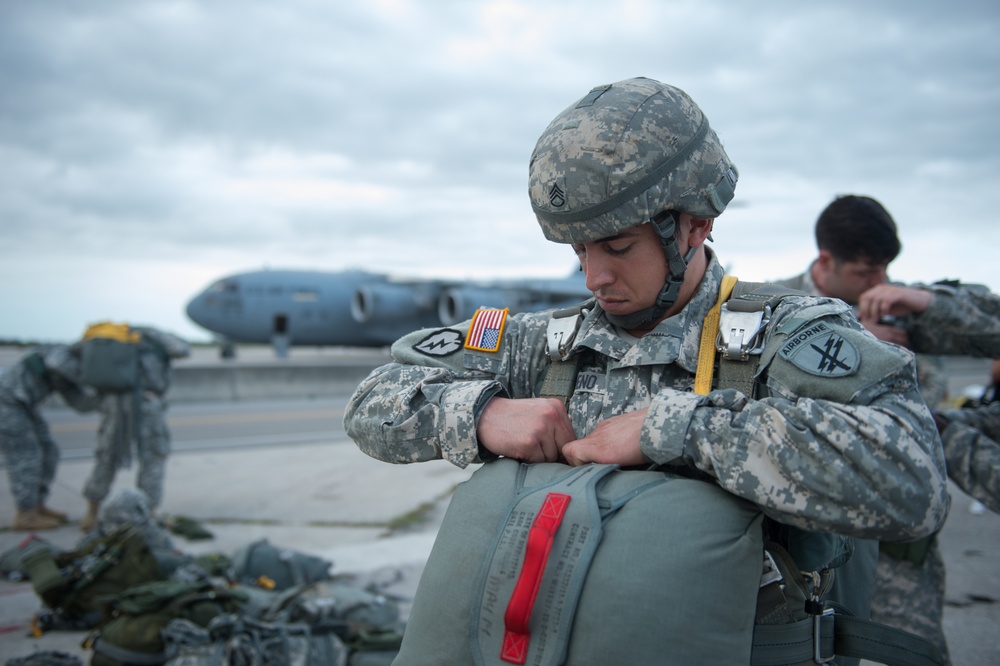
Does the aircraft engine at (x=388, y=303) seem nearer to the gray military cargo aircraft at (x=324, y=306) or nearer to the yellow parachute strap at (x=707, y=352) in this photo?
the gray military cargo aircraft at (x=324, y=306)

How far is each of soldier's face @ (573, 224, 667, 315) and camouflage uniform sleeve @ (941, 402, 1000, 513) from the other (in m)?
1.84

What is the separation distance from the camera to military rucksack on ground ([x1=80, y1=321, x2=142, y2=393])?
609 centimetres

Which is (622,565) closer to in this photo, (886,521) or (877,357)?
(886,521)

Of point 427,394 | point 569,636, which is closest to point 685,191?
point 427,394

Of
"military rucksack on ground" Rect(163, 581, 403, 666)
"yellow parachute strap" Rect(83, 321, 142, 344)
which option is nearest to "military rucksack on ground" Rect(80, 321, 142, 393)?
"yellow parachute strap" Rect(83, 321, 142, 344)

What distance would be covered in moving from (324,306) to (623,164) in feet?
75.9

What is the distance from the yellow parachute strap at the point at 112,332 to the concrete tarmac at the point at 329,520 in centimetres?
160

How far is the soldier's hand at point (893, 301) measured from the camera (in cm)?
288

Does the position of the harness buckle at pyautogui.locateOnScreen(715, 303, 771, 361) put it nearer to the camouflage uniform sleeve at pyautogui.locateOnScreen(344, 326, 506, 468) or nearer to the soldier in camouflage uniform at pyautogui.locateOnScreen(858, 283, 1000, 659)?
the camouflage uniform sleeve at pyautogui.locateOnScreen(344, 326, 506, 468)

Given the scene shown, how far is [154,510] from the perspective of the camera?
6.50 metres

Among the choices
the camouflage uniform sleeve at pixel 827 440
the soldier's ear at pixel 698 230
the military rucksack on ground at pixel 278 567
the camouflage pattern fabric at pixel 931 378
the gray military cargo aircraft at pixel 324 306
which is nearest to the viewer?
the camouflage uniform sleeve at pixel 827 440

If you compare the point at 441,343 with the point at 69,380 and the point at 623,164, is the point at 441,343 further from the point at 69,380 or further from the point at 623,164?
the point at 69,380

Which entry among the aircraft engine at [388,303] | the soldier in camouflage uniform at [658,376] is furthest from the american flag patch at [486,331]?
the aircraft engine at [388,303]

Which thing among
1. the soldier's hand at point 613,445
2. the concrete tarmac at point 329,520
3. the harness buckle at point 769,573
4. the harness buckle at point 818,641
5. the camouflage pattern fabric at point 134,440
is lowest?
the concrete tarmac at point 329,520
